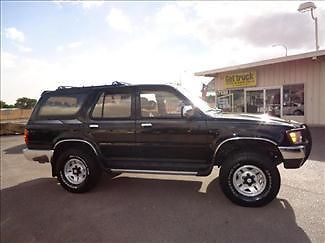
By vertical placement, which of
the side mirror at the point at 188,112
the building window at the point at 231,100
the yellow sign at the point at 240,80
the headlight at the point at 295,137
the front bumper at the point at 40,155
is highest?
the yellow sign at the point at 240,80

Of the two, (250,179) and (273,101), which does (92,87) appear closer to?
(250,179)

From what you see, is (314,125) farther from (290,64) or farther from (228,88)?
(228,88)

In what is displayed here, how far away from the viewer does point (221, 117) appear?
5.29 meters

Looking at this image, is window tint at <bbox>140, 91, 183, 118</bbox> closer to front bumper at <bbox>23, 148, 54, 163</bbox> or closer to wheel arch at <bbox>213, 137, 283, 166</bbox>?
wheel arch at <bbox>213, 137, 283, 166</bbox>

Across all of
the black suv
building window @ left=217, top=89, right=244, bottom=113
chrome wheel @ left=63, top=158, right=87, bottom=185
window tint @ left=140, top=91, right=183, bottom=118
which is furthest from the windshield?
building window @ left=217, top=89, right=244, bottom=113

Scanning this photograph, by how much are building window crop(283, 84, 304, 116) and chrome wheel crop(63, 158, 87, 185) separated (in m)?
14.9

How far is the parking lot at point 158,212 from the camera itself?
13.6 feet

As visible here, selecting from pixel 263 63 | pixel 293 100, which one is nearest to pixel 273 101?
pixel 293 100

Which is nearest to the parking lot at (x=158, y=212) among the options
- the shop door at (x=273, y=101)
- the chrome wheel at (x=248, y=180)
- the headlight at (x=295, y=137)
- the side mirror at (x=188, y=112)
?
the chrome wheel at (x=248, y=180)

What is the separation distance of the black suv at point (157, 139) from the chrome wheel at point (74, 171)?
0.02 meters

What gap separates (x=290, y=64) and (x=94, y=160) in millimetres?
15109

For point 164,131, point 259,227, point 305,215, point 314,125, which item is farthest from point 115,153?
point 314,125

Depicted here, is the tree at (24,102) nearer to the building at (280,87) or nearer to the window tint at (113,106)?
the building at (280,87)

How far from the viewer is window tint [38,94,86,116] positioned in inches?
243
